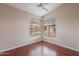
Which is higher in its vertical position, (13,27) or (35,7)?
(35,7)

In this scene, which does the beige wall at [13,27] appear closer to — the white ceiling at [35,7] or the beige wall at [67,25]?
the white ceiling at [35,7]

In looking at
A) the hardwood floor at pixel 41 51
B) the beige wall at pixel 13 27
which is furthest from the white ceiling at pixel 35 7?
the hardwood floor at pixel 41 51

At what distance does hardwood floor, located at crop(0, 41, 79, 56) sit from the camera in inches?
45.8

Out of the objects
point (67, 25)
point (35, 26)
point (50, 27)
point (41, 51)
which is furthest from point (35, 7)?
point (41, 51)

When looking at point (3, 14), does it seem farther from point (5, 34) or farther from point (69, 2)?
point (69, 2)

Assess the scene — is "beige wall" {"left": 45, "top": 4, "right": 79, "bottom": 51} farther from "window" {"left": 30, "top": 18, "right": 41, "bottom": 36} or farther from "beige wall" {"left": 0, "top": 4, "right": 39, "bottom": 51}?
"beige wall" {"left": 0, "top": 4, "right": 39, "bottom": 51}

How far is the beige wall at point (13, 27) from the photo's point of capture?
114 centimetres

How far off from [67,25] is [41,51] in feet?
1.93

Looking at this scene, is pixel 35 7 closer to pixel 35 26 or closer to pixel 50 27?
pixel 35 26

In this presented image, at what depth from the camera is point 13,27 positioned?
1.20 m

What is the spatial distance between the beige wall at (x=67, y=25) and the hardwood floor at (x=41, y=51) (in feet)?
0.27

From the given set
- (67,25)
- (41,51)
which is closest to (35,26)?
(41,51)

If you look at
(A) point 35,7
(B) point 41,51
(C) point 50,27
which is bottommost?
(B) point 41,51

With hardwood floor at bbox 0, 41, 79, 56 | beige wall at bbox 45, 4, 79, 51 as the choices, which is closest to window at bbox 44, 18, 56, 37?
beige wall at bbox 45, 4, 79, 51
